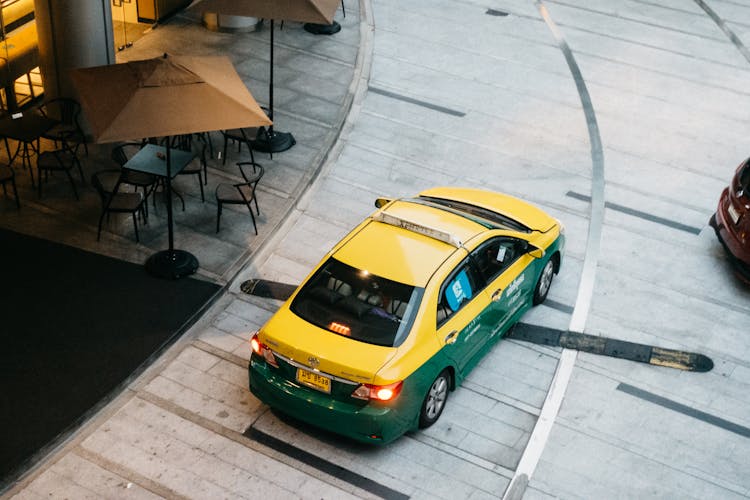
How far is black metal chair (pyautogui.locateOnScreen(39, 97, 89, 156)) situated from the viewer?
13656 mm

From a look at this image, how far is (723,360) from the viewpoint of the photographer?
37.6 ft

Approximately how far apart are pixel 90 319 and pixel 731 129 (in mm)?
11628

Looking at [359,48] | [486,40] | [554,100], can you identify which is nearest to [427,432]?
[554,100]

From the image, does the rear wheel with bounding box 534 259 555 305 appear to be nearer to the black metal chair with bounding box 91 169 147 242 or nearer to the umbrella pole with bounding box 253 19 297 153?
the umbrella pole with bounding box 253 19 297 153

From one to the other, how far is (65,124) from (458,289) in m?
7.28

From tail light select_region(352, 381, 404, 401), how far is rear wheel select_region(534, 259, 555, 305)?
3299mm

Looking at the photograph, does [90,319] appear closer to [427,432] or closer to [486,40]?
[427,432]

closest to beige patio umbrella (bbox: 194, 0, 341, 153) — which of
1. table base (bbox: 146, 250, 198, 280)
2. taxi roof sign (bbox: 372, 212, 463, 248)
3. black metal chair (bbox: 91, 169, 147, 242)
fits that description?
black metal chair (bbox: 91, 169, 147, 242)

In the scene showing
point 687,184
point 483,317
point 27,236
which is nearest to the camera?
point 483,317

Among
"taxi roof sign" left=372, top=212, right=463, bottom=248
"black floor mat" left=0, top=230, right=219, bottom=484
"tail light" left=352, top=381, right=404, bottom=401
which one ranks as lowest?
"black floor mat" left=0, top=230, right=219, bottom=484

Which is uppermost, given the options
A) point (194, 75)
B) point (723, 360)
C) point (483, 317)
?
point (194, 75)

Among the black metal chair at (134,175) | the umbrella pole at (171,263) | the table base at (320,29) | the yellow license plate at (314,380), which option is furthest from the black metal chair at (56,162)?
the table base at (320,29)

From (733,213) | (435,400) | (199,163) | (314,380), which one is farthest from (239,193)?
(733,213)

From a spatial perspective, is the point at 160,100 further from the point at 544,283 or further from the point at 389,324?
the point at 544,283
